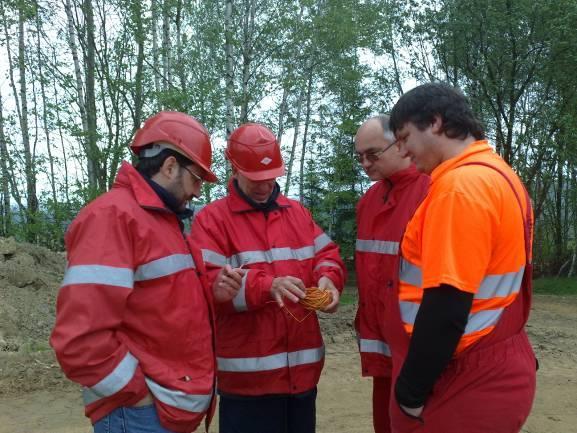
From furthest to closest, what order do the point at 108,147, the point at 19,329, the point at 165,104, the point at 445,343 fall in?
the point at 108,147 < the point at 165,104 < the point at 19,329 < the point at 445,343

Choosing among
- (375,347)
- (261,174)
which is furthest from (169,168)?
(375,347)

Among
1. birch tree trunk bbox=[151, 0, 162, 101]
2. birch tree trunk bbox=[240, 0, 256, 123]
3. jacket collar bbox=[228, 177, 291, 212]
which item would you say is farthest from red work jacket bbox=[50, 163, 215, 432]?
birch tree trunk bbox=[240, 0, 256, 123]

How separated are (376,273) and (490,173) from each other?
135cm

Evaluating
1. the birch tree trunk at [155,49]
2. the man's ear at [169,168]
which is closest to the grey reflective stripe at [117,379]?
the man's ear at [169,168]

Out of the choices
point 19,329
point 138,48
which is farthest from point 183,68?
point 19,329

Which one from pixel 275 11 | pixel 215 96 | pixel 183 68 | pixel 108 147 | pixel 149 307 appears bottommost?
pixel 149 307

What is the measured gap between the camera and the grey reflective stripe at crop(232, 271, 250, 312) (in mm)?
2984

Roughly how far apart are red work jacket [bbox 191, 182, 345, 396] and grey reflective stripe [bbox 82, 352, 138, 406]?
35.5 inches

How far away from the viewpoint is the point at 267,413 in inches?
126

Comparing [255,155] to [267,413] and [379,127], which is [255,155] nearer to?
[379,127]

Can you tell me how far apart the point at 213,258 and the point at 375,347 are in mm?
1066

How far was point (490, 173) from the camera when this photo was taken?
207 centimetres

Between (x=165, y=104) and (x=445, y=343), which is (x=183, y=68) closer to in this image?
(x=165, y=104)

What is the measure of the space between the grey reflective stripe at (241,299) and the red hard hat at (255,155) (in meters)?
0.58
